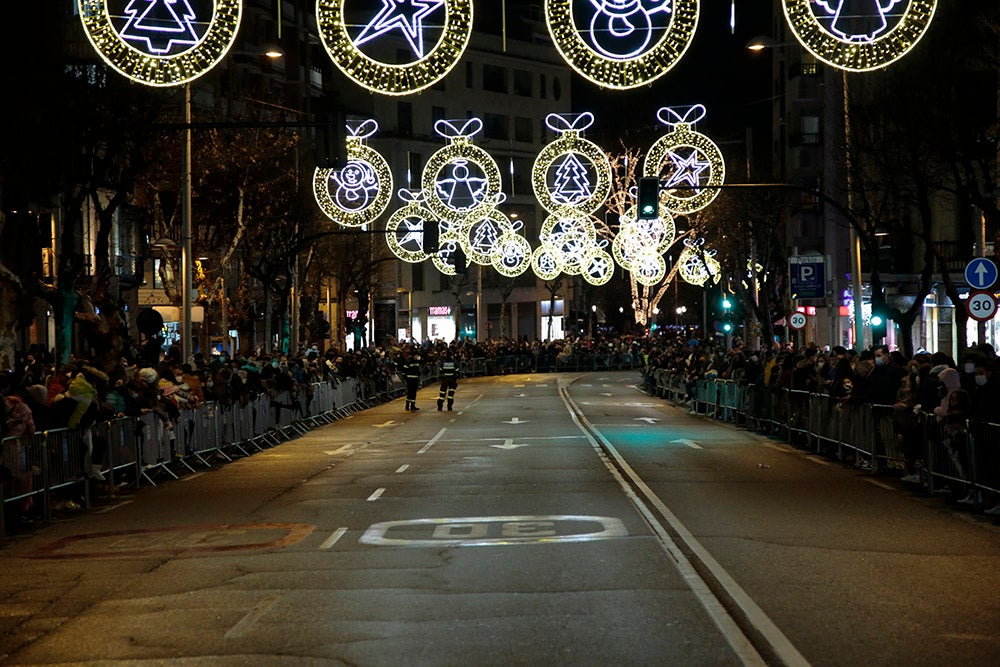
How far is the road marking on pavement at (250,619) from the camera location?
997 centimetres

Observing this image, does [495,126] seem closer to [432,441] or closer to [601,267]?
[601,267]

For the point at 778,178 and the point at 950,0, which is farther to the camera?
the point at 778,178

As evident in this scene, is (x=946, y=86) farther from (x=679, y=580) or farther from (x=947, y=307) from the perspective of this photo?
(x=679, y=580)

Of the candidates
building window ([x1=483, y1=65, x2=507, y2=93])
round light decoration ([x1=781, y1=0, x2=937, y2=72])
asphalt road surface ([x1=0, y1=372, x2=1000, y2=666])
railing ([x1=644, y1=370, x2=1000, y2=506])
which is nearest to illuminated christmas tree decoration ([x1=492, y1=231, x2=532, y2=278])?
railing ([x1=644, y1=370, x2=1000, y2=506])

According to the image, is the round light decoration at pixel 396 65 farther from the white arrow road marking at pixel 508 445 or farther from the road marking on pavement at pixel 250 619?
the white arrow road marking at pixel 508 445

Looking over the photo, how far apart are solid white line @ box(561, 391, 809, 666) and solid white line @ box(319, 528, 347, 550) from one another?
127 inches

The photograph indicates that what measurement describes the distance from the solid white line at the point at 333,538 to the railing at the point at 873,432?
7254 millimetres

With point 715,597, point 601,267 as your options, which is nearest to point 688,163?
point 601,267

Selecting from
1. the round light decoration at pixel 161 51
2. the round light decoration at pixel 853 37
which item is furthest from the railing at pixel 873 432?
the round light decoration at pixel 161 51

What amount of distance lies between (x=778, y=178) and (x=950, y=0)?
34733 mm

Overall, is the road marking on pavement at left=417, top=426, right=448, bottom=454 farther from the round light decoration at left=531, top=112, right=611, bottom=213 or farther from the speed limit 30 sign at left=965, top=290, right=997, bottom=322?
the speed limit 30 sign at left=965, top=290, right=997, bottom=322

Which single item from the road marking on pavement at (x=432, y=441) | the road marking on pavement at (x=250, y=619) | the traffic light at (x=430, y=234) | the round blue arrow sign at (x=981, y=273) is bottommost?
the road marking on pavement at (x=432, y=441)

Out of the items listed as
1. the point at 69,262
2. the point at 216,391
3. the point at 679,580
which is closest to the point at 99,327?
the point at 69,262

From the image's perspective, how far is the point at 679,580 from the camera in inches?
461
